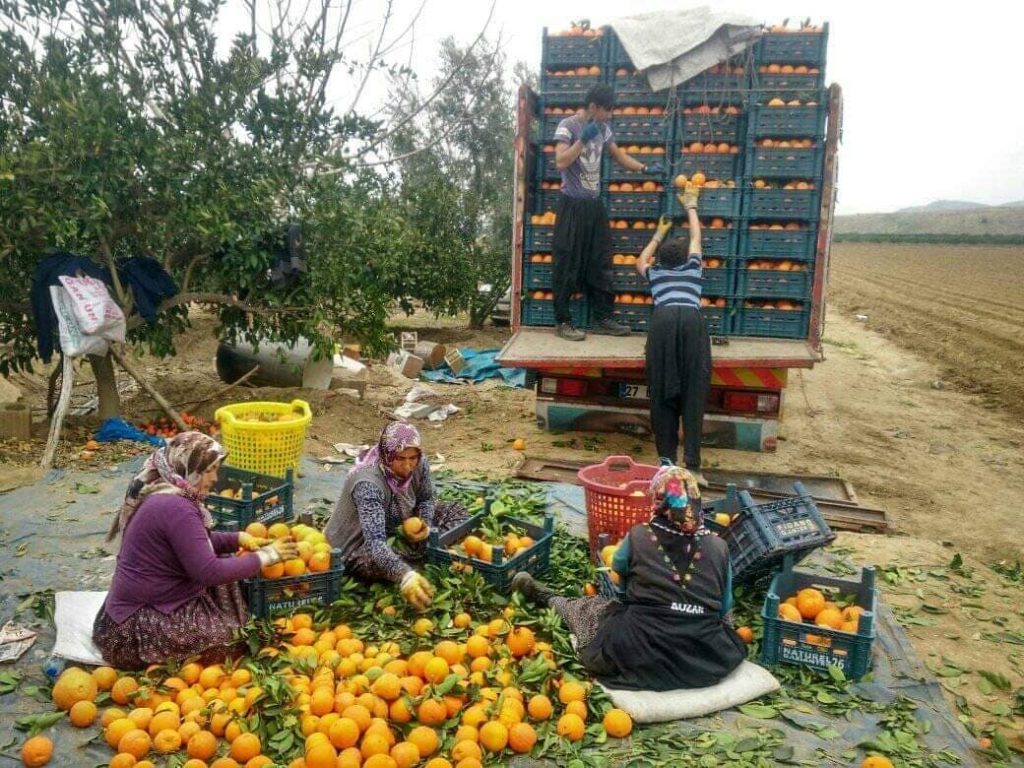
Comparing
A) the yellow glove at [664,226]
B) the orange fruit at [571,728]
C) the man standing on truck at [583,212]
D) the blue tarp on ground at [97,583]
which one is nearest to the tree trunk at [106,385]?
the blue tarp on ground at [97,583]

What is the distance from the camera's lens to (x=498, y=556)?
4.65 m

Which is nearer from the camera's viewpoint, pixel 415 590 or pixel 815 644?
pixel 815 644

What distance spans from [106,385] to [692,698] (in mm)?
7258

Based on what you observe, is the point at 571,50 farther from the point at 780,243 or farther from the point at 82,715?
the point at 82,715

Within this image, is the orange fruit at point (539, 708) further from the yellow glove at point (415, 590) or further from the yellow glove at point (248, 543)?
the yellow glove at point (248, 543)

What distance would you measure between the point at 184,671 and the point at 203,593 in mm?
377

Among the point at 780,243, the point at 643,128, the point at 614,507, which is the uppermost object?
the point at 643,128

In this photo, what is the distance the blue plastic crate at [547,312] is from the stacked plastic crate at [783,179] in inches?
63.3

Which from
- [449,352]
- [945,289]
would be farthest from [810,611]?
[945,289]

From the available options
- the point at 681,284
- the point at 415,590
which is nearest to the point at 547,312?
the point at 681,284

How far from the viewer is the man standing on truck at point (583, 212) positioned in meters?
8.19

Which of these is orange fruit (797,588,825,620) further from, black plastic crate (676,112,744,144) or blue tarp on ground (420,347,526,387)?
blue tarp on ground (420,347,526,387)

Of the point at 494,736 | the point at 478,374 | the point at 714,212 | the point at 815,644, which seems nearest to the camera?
the point at 494,736

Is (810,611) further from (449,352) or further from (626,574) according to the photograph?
(449,352)
